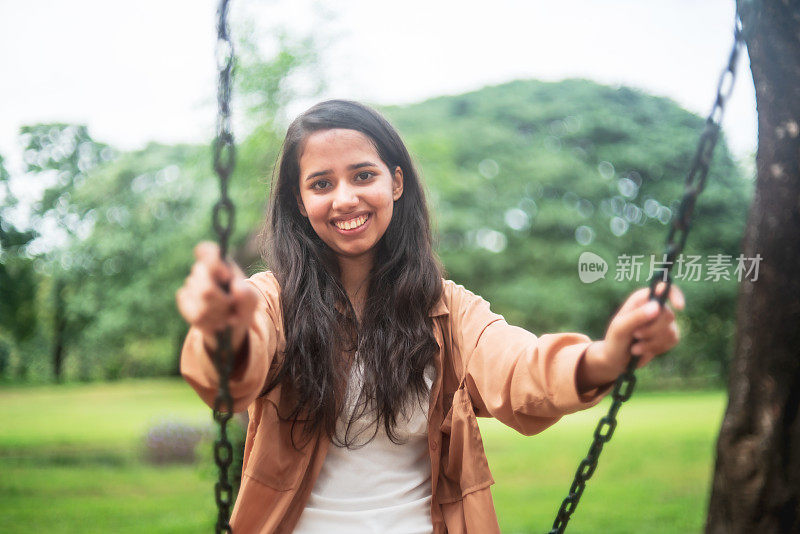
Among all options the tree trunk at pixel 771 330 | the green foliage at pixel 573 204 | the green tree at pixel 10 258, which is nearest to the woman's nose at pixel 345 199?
the tree trunk at pixel 771 330

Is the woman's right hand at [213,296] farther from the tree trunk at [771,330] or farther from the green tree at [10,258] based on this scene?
the green tree at [10,258]

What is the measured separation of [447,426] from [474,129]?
739 inches

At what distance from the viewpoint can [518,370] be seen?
6.03 feet

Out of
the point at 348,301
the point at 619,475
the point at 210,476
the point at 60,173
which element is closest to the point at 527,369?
the point at 348,301

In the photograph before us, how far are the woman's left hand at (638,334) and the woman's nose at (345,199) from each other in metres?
0.83

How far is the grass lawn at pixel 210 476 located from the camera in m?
7.06

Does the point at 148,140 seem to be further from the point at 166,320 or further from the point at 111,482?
the point at 111,482

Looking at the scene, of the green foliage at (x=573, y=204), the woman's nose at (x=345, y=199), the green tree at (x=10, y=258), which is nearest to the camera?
the woman's nose at (x=345, y=199)

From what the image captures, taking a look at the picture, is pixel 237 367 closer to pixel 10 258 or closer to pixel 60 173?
pixel 10 258

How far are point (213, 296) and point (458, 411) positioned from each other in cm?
90

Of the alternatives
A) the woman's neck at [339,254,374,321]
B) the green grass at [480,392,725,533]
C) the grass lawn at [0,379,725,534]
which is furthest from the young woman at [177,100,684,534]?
the green grass at [480,392,725,533]

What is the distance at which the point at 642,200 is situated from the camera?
61.4 ft

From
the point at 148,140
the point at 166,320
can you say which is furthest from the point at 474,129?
the point at 166,320

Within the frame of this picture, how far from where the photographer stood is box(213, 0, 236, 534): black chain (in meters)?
1.48
